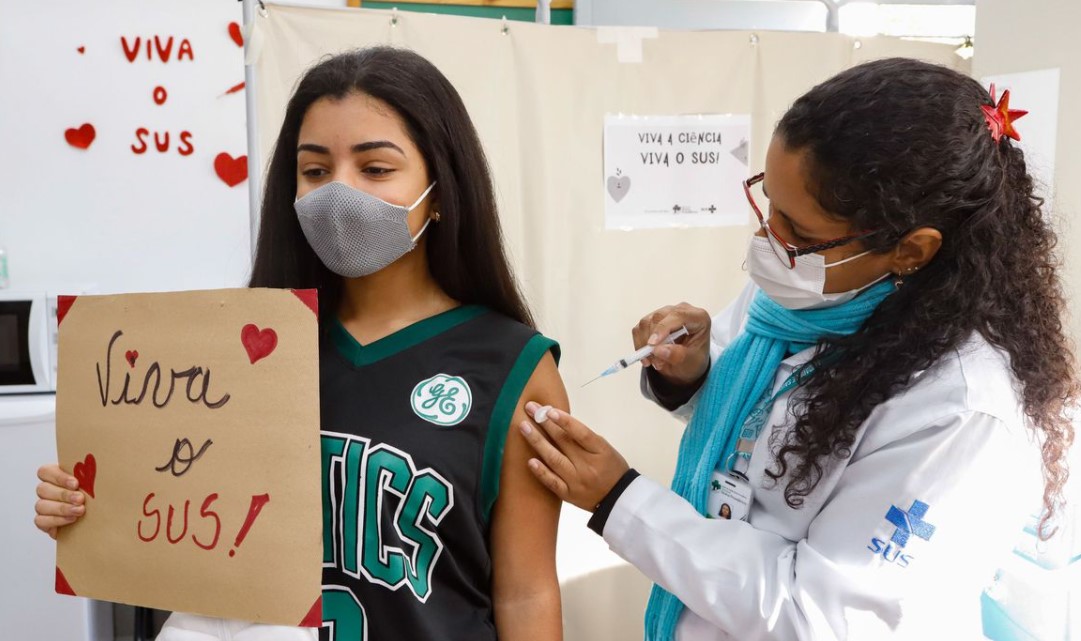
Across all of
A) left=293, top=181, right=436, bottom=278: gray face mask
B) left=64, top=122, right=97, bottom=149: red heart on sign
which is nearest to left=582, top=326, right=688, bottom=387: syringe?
left=293, top=181, right=436, bottom=278: gray face mask

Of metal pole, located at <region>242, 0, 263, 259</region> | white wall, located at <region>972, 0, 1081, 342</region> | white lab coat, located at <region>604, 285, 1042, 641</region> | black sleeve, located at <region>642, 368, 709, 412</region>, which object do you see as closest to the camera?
white lab coat, located at <region>604, 285, 1042, 641</region>

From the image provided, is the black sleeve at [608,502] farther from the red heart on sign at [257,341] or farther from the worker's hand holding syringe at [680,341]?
the red heart on sign at [257,341]

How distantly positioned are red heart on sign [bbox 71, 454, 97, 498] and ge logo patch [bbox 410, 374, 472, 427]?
0.40m

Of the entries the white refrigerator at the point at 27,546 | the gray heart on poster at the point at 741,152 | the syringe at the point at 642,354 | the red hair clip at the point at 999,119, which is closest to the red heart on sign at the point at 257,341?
the syringe at the point at 642,354

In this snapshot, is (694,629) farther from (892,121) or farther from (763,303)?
(892,121)

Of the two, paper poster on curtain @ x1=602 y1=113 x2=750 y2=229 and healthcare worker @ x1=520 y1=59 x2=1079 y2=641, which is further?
paper poster on curtain @ x1=602 y1=113 x2=750 y2=229

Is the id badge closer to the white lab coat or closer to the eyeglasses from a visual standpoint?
the white lab coat

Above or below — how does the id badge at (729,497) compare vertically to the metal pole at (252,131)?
below

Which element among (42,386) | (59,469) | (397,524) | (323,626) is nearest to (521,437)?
(397,524)

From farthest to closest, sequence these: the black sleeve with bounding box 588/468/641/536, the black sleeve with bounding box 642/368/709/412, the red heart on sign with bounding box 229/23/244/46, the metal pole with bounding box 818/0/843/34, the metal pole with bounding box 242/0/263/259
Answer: the red heart on sign with bounding box 229/23/244/46
the metal pole with bounding box 818/0/843/34
the metal pole with bounding box 242/0/263/259
the black sleeve with bounding box 642/368/709/412
the black sleeve with bounding box 588/468/641/536

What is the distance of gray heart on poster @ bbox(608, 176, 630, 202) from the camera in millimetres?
2471

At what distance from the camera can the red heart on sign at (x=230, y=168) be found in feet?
9.81

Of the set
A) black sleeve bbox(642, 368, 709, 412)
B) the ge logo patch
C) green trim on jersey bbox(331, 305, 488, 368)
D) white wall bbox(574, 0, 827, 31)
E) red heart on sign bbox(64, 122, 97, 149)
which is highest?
white wall bbox(574, 0, 827, 31)

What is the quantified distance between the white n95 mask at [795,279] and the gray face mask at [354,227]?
1.52 feet
